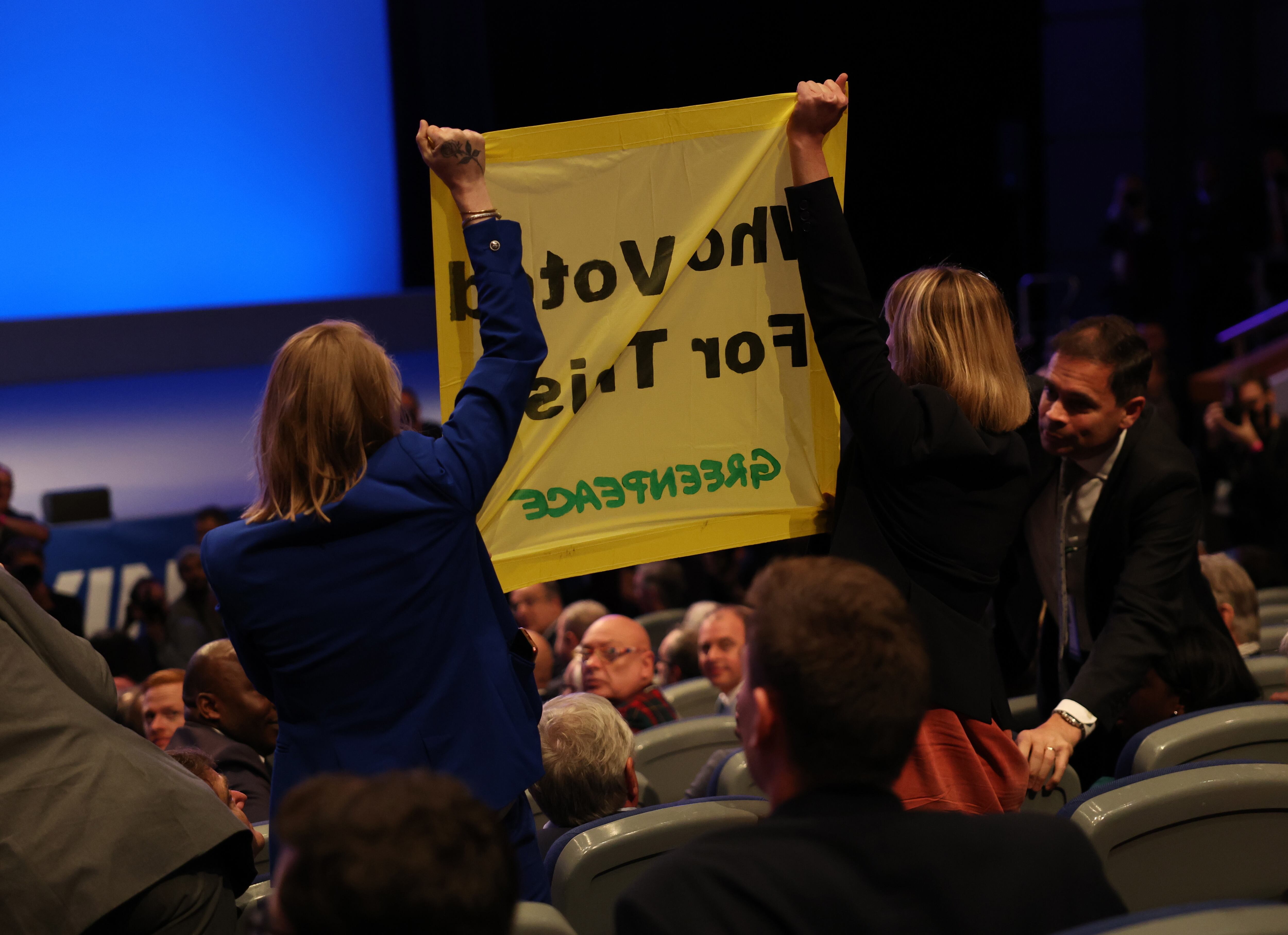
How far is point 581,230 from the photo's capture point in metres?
2.36

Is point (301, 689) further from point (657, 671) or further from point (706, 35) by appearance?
point (706, 35)

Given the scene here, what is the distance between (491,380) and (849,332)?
0.57 metres

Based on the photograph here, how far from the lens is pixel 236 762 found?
105 inches

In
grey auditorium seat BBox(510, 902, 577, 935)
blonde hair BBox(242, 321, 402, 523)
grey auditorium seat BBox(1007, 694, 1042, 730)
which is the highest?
blonde hair BBox(242, 321, 402, 523)

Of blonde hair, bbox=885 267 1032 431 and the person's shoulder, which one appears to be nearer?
blonde hair, bbox=885 267 1032 431

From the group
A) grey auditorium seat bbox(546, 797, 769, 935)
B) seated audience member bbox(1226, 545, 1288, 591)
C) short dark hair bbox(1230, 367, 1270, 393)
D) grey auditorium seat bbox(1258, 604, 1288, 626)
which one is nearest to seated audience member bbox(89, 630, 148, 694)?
grey auditorium seat bbox(546, 797, 769, 935)

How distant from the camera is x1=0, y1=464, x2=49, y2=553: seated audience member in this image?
6223 millimetres

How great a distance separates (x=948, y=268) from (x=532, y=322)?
0.70 meters

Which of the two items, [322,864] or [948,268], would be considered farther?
[948,268]

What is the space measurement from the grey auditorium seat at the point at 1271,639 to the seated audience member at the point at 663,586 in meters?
2.83

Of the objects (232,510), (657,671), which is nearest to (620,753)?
(657,671)

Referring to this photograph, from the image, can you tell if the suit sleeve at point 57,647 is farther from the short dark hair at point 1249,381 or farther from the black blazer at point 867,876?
the short dark hair at point 1249,381

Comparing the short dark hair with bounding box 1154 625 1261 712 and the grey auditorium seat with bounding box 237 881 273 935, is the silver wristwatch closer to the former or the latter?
the short dark hair with bounding box 1154 625 1261 712

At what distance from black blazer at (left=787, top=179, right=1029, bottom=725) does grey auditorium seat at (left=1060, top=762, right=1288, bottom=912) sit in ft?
0.81
